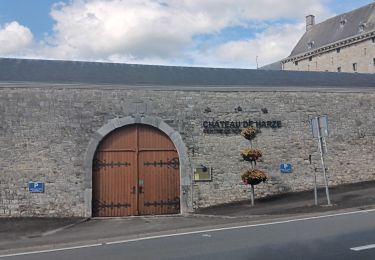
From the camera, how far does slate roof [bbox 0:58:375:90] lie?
48.5 ft

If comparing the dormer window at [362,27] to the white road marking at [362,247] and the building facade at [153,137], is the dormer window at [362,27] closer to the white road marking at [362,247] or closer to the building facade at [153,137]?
the building facade at [153,137]

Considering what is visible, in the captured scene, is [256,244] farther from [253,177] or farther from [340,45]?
[340,45]

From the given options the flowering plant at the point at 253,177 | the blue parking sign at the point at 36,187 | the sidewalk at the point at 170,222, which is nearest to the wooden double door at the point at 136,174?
the sidewalk at the point at 170,222

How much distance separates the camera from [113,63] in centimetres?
1794

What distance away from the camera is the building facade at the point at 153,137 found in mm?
13680

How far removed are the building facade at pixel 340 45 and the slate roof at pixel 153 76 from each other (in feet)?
79.1

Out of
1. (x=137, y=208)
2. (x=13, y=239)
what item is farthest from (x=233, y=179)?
(x=13, y=239)

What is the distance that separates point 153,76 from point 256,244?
10.5 meters

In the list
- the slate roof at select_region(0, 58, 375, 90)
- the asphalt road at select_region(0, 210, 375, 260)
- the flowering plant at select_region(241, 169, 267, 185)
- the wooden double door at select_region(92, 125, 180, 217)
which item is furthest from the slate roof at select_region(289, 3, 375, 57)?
the asphalt road at select_region(0, 210, 375, 260)

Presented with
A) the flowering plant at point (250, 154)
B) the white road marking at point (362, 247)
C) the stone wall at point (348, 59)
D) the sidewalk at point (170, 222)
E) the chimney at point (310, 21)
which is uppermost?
the chimney at point (310, 21)

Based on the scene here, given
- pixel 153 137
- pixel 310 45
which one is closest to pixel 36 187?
pixel 153 137

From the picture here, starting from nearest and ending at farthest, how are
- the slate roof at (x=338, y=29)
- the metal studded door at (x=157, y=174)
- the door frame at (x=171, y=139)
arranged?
the door frame at (x=171, y=139) → the metal studded door at (x=157, y=174) → the slate roof at (x=338, y=29)

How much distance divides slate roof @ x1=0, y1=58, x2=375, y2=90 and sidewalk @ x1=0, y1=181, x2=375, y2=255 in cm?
438

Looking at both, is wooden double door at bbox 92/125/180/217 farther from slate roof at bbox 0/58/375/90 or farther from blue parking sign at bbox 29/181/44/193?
slate roof at bbox 0/58/375/90
